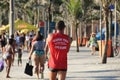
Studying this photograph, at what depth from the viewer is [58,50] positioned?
37.1 ft

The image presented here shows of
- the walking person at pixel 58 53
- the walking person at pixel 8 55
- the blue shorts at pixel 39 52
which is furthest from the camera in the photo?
the walking person at pixel 8 55

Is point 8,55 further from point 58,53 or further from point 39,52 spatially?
point 58,53

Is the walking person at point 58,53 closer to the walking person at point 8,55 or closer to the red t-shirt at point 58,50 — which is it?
the red t-shirt at point 58,50

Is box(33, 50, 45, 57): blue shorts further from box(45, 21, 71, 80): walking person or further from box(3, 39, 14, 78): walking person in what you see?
box(45, 21, 71, 80): walking person

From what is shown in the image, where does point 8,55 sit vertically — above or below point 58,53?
below

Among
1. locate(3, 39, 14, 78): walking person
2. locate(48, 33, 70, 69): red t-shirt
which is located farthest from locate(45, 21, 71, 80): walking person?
locate(3, 39, 14, 78): walking person

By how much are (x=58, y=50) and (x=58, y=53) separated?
68 millimetres

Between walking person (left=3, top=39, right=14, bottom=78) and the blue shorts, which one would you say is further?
walking person (left=3, top=39, right=14, bottom=78)

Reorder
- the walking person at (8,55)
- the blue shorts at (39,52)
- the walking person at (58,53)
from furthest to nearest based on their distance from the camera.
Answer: the walking person at (8,55)
the blue shorts at (39,52)
the walking person at (58,53)

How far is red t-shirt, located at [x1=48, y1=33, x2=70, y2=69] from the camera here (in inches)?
442

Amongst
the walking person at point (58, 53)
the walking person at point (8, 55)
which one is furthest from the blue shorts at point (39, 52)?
the walking person at point (58, 53)

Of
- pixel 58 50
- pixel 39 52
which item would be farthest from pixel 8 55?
pixel 58 50

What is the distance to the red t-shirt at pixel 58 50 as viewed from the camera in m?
11.2

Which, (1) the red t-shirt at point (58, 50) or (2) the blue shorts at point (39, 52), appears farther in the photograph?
(2) the blue shorts at point (39, 52)
